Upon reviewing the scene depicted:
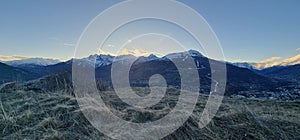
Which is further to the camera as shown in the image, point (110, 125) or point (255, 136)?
point (110, 125)

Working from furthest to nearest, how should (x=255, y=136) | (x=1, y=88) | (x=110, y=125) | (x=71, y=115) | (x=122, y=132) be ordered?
1. (x=1, y=88)
2. (x=71, y=115)
3. (x=110, y=125)
4. (x=122, y=132)
5. (x=255, y=136)

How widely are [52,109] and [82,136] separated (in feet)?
6.80

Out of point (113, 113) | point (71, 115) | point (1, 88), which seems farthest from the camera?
point (1, 88)

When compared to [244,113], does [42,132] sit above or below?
below

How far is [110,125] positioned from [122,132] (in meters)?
0.61

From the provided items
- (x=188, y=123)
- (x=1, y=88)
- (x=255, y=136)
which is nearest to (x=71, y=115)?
(x=188, y=123)

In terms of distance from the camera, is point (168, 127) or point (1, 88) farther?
point (1, 88)

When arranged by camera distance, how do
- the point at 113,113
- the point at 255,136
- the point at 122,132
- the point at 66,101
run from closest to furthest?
the point at 255,136
the point at 122,132
the point at 113,113
the point at 66,101

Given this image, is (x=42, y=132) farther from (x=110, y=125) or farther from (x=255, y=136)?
(x=255, y=136)

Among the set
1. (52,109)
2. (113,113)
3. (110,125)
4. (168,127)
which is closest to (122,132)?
(110,125)

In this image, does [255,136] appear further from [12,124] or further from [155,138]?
[12,124]

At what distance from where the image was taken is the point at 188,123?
549 cm

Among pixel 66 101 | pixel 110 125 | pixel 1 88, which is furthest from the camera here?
pixel 1 88

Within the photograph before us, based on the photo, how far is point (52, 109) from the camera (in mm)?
6691
